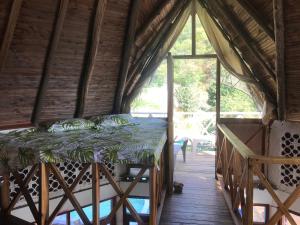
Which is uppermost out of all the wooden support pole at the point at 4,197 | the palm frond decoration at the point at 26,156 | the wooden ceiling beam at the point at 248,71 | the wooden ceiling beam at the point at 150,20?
the wooden ceiling beam at the point at 150,20

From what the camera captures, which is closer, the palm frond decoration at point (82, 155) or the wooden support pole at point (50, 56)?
the palm frond decoration at point (82, 155)

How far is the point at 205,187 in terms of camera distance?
5371mm

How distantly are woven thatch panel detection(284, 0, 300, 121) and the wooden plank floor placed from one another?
1880 mm

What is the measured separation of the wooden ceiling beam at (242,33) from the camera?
15.9 feet

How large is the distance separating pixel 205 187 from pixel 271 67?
2342mm

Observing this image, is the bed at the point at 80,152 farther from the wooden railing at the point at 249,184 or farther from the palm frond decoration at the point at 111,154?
the wooden railing at the point at 249,184

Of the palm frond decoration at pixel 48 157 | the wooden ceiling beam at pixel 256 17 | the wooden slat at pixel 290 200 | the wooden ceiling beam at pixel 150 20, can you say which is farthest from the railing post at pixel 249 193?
the wooden ceiling beam at pixel 150 20

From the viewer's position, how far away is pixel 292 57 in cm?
427

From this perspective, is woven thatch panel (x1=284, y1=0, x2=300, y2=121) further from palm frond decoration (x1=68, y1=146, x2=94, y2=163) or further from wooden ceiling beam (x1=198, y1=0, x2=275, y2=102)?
palm frond decoration (x1=68, y1=146, x2=94, y2=163)

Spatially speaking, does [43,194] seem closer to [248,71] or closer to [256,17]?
[256,17]

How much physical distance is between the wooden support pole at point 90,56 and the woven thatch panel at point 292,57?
249 cm

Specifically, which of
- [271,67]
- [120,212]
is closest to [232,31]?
[271,67]

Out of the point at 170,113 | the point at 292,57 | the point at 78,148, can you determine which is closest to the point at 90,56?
the point at 170,113

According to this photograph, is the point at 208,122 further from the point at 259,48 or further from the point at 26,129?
the point at 26,129
